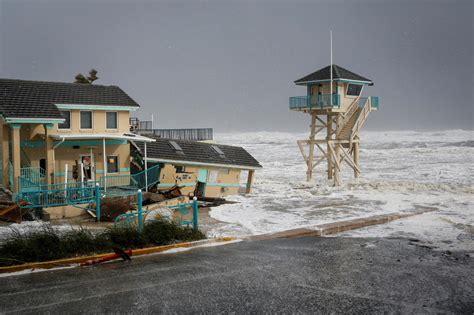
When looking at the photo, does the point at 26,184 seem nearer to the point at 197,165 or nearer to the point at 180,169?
the point at 180,169

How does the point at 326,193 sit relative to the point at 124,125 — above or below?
below

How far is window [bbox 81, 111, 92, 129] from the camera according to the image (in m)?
28.5

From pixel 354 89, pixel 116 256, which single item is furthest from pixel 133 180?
pixel 354 89

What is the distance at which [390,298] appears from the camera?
10.7 meters

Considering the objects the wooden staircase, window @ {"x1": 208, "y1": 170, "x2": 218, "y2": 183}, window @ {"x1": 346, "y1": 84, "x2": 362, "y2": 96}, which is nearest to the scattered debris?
window @ {"x1": 208, "y1": 170, "x2": 218, "y2": 183}

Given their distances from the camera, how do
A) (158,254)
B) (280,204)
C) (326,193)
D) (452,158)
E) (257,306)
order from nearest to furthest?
(257,306), (158,254), (280,204), (326,193), (452,158)

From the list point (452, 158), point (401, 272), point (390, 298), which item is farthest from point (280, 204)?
point (452, 158)

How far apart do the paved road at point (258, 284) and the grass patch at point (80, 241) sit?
35.1 inches

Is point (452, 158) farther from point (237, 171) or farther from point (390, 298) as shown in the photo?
point (390, 298)

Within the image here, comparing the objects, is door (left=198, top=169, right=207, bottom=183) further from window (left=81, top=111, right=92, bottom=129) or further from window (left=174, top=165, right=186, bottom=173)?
window (left=81, top=111, right=92, bottom=129)

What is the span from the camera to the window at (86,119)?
2855 cm

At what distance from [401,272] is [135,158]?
20.4 metres

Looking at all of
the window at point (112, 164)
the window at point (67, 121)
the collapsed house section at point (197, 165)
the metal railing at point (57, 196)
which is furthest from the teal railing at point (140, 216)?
the window at point (67, 121)

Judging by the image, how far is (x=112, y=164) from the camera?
29.0 m
